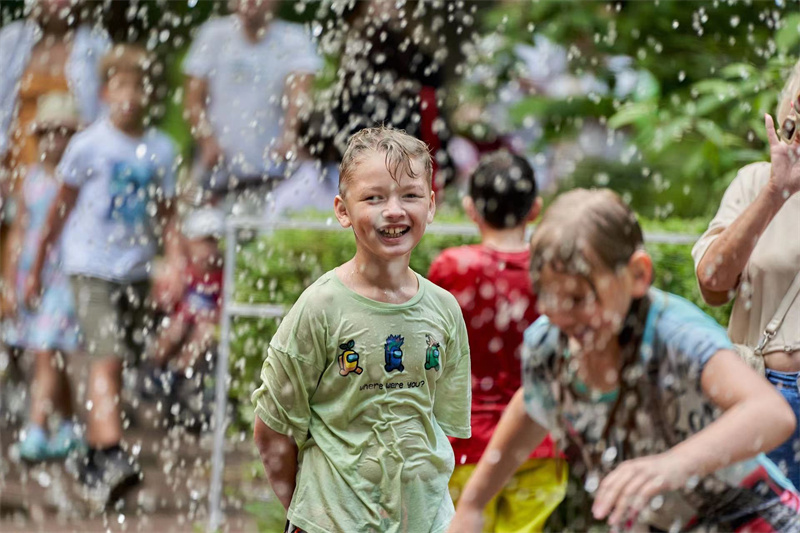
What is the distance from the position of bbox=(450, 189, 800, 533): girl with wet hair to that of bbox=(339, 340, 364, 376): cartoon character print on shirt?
0.60 metres

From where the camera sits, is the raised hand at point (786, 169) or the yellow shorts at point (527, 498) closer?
the raised hand at point (786, 169)

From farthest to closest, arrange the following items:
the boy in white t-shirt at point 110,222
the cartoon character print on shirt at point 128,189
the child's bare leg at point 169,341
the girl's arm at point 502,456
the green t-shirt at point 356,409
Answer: the child's bare leg at point 169,341 < the cartoon character print on shirt at point 128,189 < the boy in white t-shirt at point 110,222 < the green t-shirt at point 356,409 < the girl's arm at point 502,456

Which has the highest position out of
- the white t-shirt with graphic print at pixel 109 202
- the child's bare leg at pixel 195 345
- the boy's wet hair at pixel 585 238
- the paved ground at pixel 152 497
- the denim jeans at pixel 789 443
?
the boy's wet hair at pixel 585 238

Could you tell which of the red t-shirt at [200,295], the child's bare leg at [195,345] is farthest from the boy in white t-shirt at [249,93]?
the child's bare leg at [195,345]

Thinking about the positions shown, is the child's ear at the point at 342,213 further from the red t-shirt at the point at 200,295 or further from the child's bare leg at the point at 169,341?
the child's bare leg at the point at 169,341

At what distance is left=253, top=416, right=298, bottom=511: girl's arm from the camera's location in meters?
3.48

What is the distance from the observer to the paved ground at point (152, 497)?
5.95 m

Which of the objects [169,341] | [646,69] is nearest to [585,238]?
[169,341]

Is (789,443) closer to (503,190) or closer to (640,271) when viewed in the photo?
(640,271)

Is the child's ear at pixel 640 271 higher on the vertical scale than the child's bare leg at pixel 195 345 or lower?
higher

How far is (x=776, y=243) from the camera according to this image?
3.91 m

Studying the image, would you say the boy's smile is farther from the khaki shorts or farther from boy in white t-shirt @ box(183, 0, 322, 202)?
boy in white t-shirt @ box(183, 0, 322, 202)

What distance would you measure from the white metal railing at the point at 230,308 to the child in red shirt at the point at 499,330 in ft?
3.10

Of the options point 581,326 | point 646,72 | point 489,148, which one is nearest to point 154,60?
point 489,148
